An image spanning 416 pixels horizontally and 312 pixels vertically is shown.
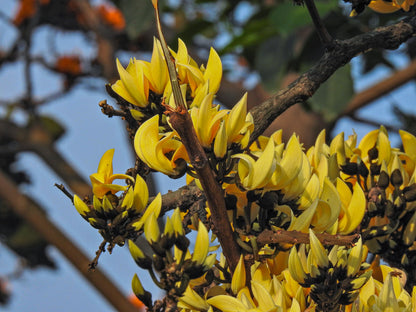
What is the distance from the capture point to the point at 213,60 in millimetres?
321

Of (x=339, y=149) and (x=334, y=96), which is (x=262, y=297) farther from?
(x=334, y=96)

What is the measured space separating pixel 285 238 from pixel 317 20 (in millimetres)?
141

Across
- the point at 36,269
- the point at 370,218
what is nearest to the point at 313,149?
the point at 370,218

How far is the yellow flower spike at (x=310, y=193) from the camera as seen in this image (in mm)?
304

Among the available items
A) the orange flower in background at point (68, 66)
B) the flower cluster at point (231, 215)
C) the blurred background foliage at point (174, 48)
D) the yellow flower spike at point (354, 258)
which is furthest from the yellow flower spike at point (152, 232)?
the orange flower in background at point (68, 66)

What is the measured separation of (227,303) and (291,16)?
0.73 m

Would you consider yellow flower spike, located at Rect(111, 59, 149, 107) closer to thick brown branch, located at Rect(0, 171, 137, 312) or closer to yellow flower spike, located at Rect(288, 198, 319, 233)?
yellow flower spike, located at Rect(288, 198, 319, 233)

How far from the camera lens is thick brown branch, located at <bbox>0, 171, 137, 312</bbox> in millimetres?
1232

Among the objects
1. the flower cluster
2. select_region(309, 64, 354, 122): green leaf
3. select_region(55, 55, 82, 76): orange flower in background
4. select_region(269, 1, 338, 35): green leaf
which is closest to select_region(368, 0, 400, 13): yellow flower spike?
the flower cluster

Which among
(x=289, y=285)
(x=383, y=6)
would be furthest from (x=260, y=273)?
(x=383, y=6)

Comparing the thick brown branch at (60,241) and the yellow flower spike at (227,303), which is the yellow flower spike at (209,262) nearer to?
the yellow flower spike at (227,303)

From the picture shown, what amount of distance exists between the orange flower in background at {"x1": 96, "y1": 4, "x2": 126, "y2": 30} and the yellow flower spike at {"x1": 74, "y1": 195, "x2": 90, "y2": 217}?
1677 millimetres

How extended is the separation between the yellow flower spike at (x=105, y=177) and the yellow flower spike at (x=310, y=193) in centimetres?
9

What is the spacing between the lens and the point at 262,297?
0.87 feet
